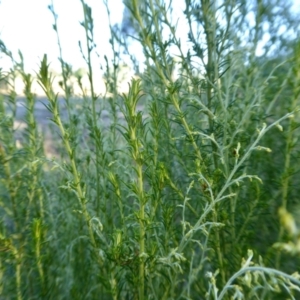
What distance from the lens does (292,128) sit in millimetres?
1329

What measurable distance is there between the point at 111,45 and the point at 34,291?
0.96 meters

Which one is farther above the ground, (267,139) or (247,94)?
(247,94)

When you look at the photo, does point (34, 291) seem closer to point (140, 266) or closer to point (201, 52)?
point (140, 266)

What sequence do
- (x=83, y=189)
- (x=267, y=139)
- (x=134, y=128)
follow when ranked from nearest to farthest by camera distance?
(x=134, y=128), (x=83, y=189), (x=267, y=139)

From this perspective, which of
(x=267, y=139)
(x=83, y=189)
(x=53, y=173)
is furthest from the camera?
(x=53, y=173)

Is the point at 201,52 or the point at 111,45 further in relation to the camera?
the point at 111,45

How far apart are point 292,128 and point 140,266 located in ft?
1.80

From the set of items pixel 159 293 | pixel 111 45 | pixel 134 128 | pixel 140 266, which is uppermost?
pixel 111 45

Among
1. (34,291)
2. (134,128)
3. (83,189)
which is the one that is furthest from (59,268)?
(134,128)

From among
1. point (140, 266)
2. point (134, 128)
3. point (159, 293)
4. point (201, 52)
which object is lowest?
point (159, 293)

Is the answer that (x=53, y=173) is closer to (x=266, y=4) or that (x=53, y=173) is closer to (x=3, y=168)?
(x=3, y=168)

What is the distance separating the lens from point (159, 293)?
1459 mm

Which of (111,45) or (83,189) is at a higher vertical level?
(111,45)

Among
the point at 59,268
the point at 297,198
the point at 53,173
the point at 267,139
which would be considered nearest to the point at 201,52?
the point at 267,139
